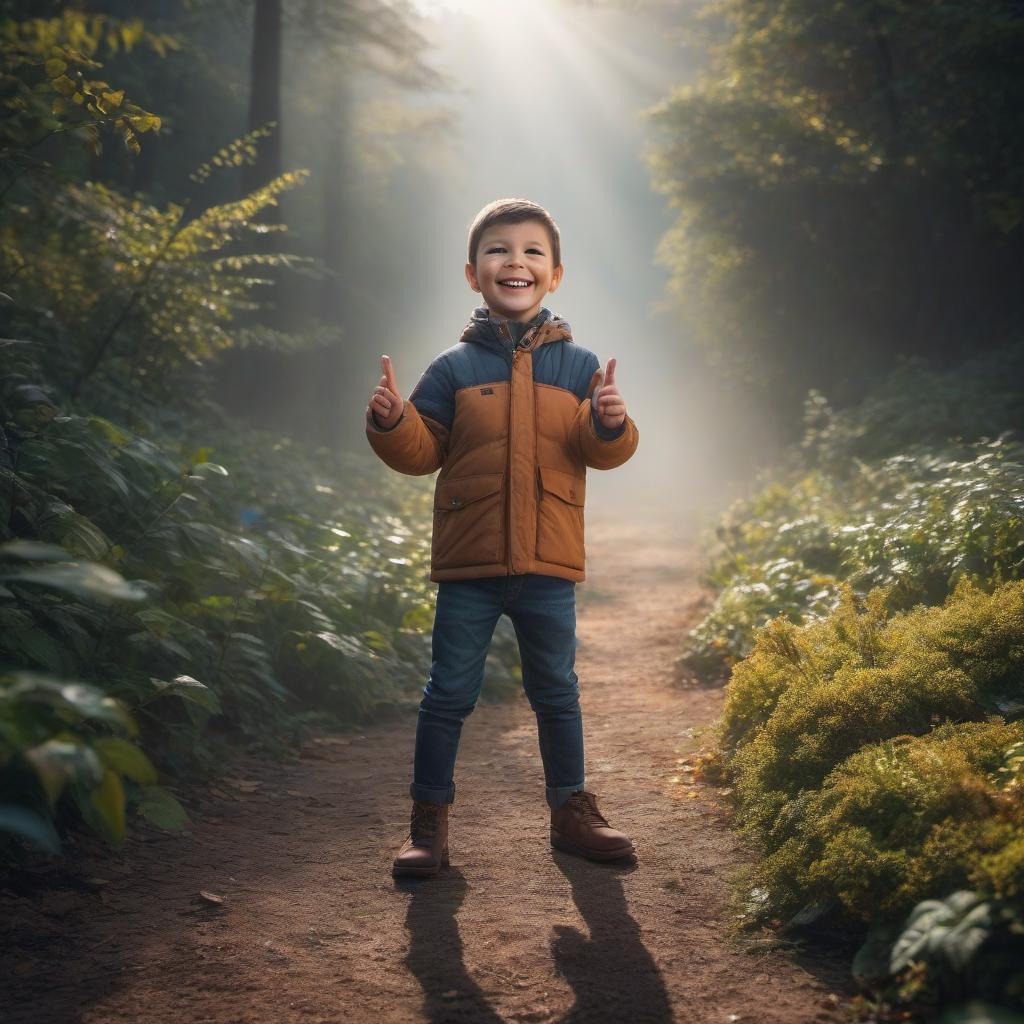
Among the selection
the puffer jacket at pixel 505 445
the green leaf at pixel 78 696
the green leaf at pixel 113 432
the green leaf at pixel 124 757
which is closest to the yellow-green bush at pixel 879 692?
the puffer jacket at pixel 505 445

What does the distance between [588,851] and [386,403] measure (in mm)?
1731

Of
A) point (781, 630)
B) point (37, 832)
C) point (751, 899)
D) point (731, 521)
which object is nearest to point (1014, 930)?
point (751, 899)

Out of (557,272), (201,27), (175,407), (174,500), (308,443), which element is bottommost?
(174,500)

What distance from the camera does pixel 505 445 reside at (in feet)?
11.7

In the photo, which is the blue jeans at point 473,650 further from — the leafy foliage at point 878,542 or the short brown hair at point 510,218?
the leafy foliage at point 878,542

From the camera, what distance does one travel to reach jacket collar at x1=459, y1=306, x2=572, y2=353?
12.1 ft

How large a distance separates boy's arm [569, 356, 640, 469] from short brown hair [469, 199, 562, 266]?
0.61 m

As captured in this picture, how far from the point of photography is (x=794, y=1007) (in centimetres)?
255

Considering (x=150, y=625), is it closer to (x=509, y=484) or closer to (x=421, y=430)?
(x=421, y=430)

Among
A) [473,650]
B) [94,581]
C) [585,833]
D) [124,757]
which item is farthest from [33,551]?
[585,833]

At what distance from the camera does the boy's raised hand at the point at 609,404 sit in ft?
11.5

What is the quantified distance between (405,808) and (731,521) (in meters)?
9.22

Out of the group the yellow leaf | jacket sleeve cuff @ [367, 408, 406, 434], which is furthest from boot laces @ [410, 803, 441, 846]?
the yellow leaf

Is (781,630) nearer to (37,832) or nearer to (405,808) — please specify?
(405,808)
